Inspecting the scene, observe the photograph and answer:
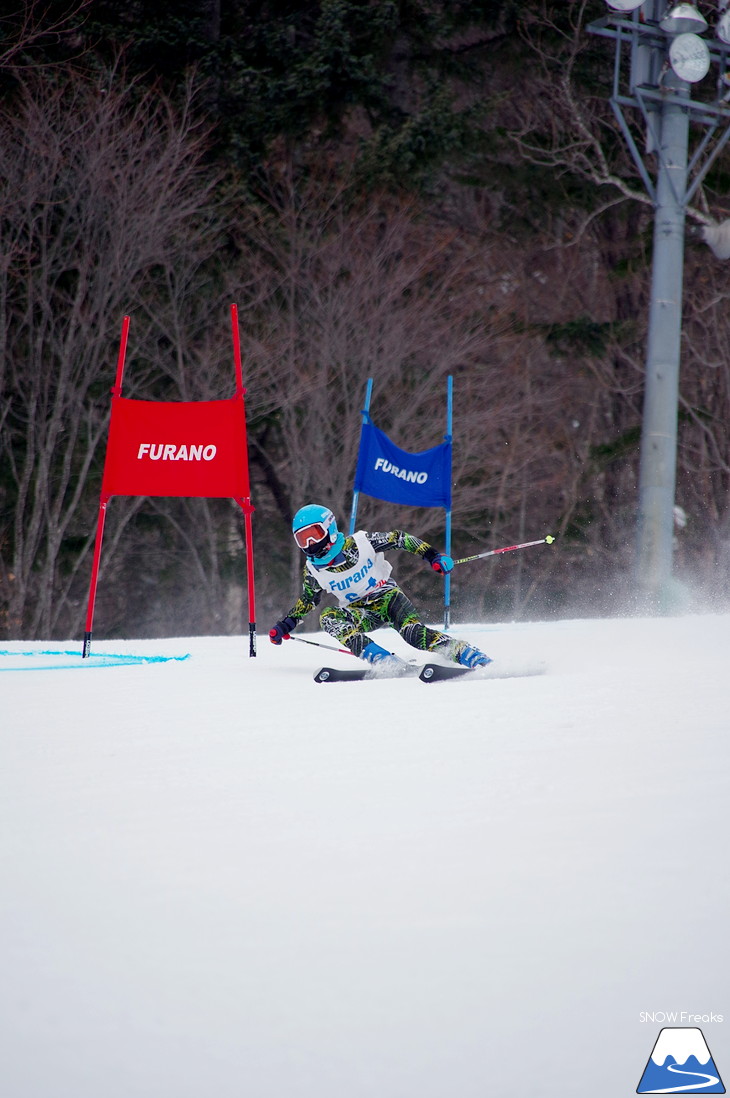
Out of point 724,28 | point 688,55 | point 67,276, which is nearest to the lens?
point 688,55

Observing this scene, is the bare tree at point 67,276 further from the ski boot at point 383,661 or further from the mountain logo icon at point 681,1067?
the mountain logo icon at point 681,1067

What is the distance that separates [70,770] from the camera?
11.8ft

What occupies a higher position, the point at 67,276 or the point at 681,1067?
the point at 67,276

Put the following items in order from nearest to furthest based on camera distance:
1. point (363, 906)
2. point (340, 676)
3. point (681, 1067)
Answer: point (681, 1067) < point (363, 906) < point (340, 676)

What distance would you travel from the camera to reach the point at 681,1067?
1.90 m

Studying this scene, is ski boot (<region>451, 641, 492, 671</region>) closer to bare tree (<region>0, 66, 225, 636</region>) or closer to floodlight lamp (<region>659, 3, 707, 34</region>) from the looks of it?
floodlight lamp (<region>659, 3, 707, 34</region>)

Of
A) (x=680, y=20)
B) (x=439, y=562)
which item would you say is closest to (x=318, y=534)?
(x=439, y=562)

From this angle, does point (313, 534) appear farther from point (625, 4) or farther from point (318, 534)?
point (625, 4)

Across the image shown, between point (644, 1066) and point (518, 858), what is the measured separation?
732 millimetres

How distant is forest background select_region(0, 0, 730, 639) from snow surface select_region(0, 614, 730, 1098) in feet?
29.4

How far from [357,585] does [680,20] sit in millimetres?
7415

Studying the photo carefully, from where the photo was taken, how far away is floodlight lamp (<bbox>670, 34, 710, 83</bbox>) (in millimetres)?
10508

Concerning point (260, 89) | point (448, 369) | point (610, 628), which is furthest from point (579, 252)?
point (610, 628)

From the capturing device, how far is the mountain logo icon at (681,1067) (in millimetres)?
1875
